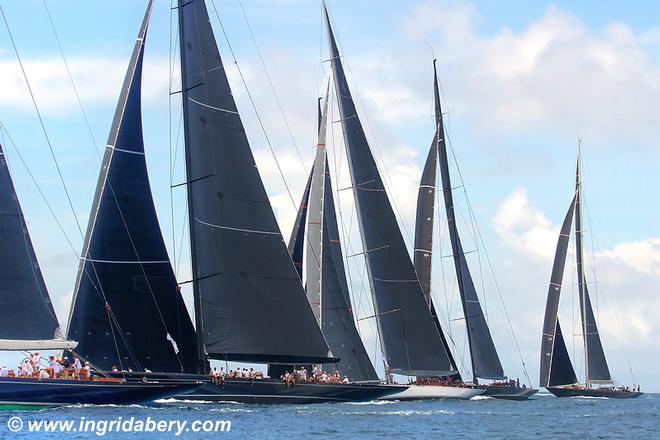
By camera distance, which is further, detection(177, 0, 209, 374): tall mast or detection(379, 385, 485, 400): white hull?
detection(379, 385, 485, 400): white hull

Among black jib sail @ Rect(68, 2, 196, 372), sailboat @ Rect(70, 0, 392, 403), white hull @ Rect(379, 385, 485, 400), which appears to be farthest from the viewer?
white hull @ Rect(379, 385, 485, 400)

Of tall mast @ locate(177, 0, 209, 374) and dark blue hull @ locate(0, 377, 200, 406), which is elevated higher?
tall mast @ locate(177, 0, 209, 374)

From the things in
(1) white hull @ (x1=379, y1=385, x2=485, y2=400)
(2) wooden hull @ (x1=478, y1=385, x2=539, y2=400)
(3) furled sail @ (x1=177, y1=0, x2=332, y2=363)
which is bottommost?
(1) white hull @ (x1=379, y1=385, x2=485, y2=400)

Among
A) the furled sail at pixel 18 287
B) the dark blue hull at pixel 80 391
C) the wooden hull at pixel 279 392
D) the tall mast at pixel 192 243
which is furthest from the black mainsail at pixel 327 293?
the furled sail at pixel 18 287

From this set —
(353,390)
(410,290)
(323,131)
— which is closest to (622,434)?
(353,390)

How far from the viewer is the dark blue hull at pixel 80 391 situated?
39469 millimetres

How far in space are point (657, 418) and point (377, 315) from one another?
57.1 feet

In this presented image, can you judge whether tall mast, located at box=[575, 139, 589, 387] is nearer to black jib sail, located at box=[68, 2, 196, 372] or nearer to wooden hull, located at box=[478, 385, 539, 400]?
wooden hull, located at box=[478, 385, 539, 400]

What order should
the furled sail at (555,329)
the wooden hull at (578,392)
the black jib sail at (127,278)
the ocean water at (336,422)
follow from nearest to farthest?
the ocean water at (336,422) → the black jib sail at (127,278) → the furled sail at (555,329) → the wooden hull at (578,392)

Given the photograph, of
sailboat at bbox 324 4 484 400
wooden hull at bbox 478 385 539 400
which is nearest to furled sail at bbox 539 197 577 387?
wooden hull at bbox 478 385 539 400

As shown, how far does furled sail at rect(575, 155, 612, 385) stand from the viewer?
8794 centimetres

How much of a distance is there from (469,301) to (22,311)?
40.9 meters

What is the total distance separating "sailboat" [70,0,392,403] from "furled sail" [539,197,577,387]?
40.6 metres

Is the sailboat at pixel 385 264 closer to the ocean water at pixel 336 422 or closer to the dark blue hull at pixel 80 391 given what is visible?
the ocean water at pixel 336 422
